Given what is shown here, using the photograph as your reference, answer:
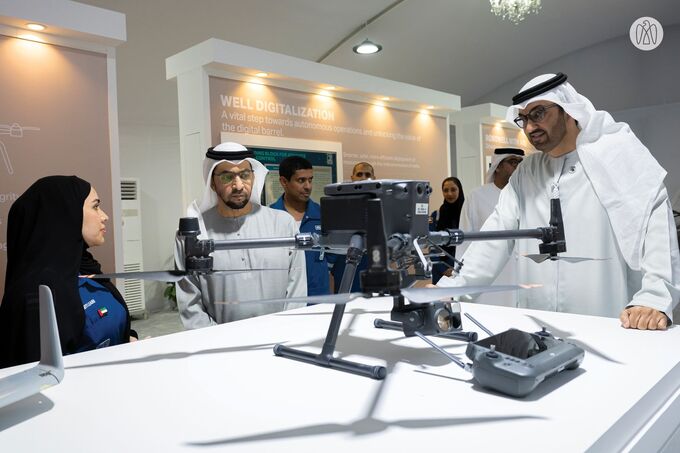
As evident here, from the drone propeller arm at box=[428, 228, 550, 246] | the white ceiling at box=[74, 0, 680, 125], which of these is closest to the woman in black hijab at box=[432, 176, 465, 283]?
the white ceiling at box=[74, 0, 680, 125]

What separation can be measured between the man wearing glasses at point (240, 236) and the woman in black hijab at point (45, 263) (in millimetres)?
575

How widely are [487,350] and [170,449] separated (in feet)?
2.26

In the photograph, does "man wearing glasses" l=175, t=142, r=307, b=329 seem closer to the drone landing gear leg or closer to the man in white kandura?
the drone landing gear leg

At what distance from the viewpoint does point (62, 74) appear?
3.72m

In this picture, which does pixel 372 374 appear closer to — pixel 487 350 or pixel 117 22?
pixel 487 350

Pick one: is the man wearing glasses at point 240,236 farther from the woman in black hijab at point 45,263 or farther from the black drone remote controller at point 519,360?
the black drone remote controller at point 519,360

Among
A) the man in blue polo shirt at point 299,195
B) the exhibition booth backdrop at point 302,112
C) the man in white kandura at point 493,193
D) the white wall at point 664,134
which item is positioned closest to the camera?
the man in blue polo shirt at point 299,195

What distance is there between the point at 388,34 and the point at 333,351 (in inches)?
385

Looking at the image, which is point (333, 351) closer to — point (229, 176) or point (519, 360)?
point (519, 360)

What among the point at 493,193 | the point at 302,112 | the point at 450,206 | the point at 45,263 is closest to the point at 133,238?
the point at 302,112

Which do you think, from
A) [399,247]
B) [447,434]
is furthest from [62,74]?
[447,434]

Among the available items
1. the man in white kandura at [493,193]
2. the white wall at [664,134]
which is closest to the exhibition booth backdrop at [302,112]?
the man in white kandura at [493,193]

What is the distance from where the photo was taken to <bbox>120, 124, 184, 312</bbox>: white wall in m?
8.69

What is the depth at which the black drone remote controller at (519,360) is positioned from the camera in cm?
106
